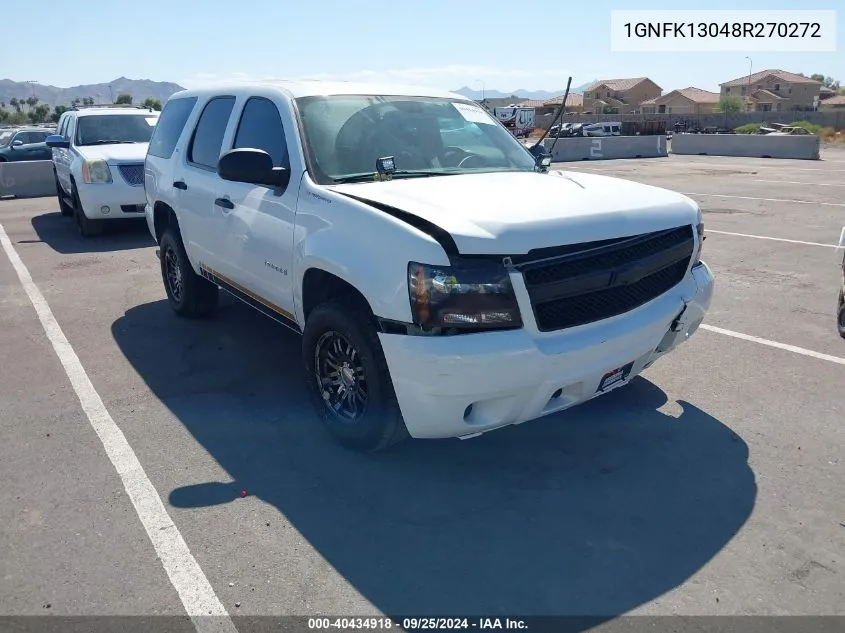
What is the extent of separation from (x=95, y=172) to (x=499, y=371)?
927 cm

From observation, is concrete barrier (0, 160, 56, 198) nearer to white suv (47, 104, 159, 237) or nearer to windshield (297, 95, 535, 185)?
white suv (47, 104, 159, 237)

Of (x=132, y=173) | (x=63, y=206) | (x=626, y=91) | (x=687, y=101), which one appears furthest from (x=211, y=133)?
(x=626, y=91)

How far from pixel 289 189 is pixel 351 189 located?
50 cm

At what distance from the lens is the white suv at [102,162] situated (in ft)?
35.1

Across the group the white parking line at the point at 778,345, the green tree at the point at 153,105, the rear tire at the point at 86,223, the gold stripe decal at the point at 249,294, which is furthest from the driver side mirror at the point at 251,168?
the green tree at the point at 153,105

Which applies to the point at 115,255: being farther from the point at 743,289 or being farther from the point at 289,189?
the point at 743,289

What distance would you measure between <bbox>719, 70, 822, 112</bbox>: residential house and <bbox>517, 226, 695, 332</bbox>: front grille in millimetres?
105246

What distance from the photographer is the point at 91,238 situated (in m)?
11.3

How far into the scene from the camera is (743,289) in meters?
7.57

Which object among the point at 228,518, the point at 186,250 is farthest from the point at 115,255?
the point at 228,518

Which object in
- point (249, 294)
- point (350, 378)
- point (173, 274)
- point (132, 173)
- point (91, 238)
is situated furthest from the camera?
point (91, 238)

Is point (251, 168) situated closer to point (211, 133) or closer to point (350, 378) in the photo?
point (350, 378)

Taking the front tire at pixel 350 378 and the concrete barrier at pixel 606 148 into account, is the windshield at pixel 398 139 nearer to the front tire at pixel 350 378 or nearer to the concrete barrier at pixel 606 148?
the front tire at pixel 350 378

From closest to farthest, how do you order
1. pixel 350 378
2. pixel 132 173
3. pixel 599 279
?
pixel 599 279, pixel 350 378, pixel 132 173
